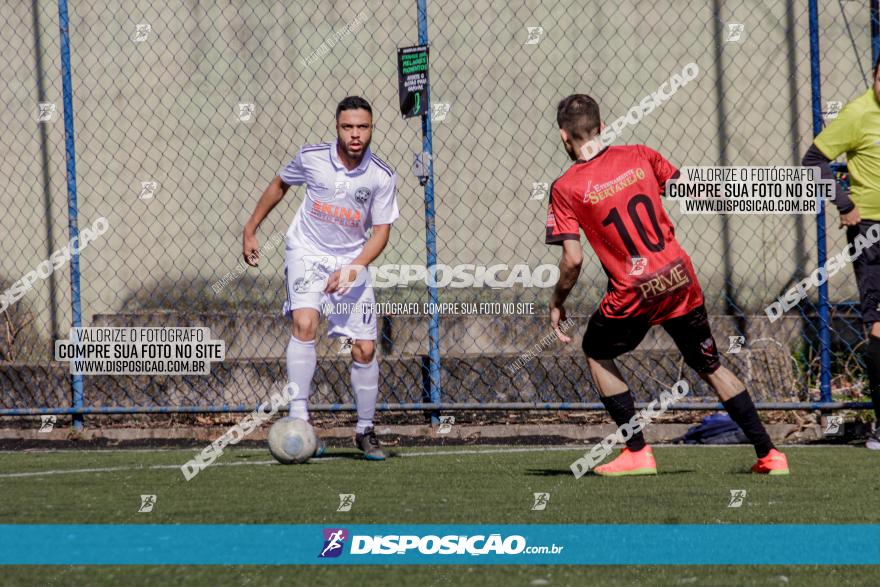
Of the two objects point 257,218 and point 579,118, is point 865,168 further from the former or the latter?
point 257,218

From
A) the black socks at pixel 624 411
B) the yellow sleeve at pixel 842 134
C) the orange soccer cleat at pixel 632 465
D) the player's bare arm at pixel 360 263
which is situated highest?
the yellow sleeve at pixel 842 134

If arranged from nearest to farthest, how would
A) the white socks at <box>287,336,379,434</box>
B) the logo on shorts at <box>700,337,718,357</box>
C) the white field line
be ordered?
1. the logo on shorts at <box>700,337,718,357</box>
2. the white field line
3. the white socks at <box>287,336,379,434</box>

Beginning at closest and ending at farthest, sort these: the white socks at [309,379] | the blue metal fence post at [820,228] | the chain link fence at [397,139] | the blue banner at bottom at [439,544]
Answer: the blue banner at bottom at [439,544]
the white socks at [309,379]
the blue metal fence post at [820,228]
the chain link fence at [397,139]

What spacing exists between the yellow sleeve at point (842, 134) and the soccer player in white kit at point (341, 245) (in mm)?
2558

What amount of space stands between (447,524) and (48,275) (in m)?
6.53

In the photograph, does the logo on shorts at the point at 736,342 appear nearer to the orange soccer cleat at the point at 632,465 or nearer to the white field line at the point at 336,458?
the white field line at the point at 336,458

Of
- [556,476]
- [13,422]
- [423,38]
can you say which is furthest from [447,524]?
[13,422]

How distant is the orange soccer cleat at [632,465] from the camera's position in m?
6.53

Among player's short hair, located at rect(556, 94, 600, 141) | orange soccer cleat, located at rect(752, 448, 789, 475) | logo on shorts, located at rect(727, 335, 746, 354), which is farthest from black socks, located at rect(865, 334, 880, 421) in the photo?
player's short hair, located at rect(556, 94, 600, 141)

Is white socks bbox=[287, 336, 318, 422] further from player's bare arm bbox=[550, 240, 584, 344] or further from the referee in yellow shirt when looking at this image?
the referee in yellow shirt

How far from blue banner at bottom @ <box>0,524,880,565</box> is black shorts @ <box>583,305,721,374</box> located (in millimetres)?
1735

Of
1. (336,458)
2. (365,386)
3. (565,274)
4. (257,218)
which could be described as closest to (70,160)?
(257,218)

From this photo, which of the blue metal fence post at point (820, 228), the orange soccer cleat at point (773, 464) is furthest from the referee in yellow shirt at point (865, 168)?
the orange soccer cleat at point (773, 464)

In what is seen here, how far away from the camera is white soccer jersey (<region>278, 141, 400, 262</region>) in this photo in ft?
25.5
